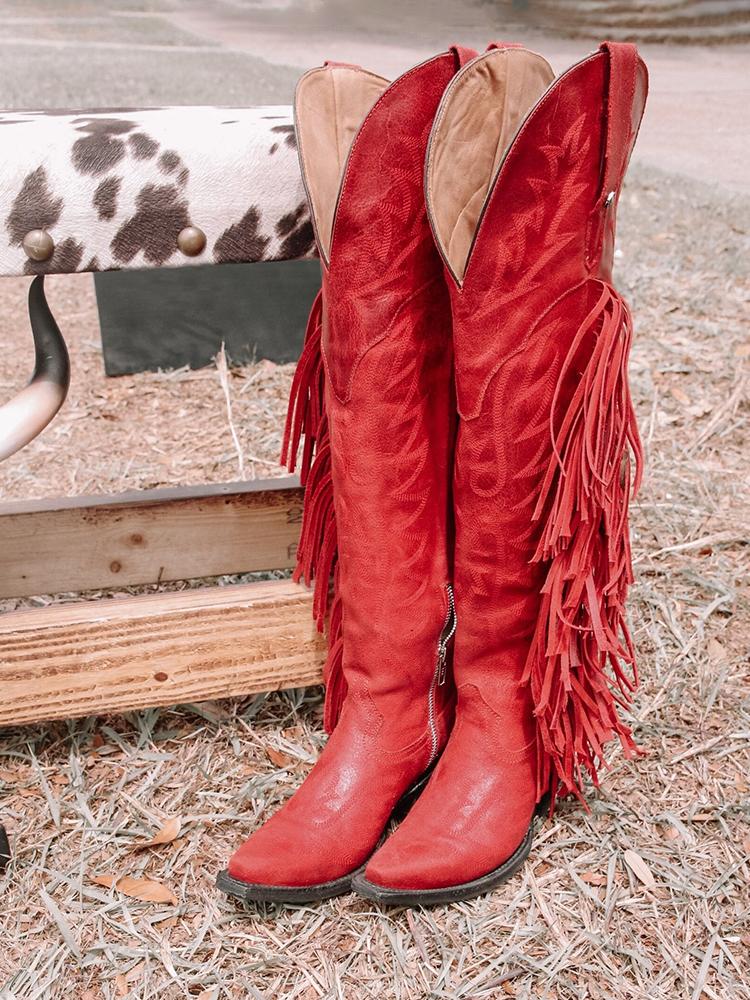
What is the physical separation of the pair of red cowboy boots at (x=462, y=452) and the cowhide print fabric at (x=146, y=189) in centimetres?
8

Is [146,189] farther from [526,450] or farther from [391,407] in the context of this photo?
[526,450]

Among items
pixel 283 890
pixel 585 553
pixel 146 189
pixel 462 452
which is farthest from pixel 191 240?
pixel 283 890

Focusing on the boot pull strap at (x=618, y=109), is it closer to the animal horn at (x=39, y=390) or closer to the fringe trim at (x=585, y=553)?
the fringe trim at (x=585, y=553)

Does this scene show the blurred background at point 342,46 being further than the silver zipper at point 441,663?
Yes

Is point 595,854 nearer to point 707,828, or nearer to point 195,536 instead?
point 707,828

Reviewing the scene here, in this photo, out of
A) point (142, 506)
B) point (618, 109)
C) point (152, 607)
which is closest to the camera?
point (618, 109)

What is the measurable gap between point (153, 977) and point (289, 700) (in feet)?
1.14

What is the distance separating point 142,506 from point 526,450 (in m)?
0.48

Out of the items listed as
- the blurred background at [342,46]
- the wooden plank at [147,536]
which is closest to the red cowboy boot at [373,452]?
the wooden plank at [147,536]

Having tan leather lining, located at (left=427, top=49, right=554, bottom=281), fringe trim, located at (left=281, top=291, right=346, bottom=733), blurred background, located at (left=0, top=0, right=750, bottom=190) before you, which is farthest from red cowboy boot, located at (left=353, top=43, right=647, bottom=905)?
blurred background, located at (left=0, top=0, right=750, bottom=190)

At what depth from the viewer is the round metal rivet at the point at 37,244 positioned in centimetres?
76

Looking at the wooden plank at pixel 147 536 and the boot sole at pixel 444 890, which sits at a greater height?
the wooden plank at pixel 147 536

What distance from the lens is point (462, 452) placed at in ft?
2.46

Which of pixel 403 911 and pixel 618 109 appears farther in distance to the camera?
pixel 403 911
